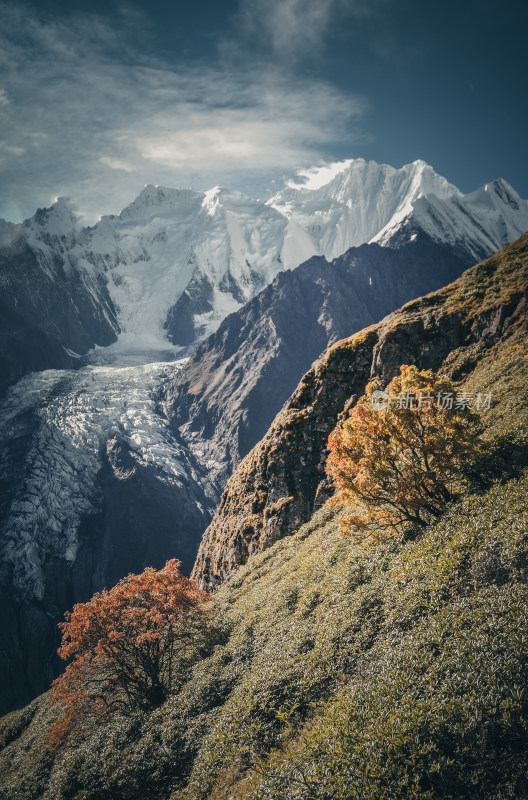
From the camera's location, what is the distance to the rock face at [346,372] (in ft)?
115

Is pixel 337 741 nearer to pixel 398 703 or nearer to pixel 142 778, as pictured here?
pixel 398 703

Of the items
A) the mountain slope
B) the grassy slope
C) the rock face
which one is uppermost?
the mountain slope

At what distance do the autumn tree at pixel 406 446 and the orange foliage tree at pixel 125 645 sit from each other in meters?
14.7

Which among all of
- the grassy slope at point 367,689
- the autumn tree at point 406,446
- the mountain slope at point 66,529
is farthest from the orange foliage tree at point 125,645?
the mountain slope at point 66,529

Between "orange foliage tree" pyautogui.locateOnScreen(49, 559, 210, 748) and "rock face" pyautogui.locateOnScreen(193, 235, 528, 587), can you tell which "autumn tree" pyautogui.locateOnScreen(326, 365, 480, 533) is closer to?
"orange foliage tree" pyautogui.locateOnScreen(49, 559, 210, 748)

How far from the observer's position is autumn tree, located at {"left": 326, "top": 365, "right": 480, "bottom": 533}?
1823 cm

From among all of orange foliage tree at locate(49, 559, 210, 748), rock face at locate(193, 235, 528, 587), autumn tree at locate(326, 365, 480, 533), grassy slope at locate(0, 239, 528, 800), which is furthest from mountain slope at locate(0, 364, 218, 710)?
autumn tree at locate(326, 365, 480, 533)

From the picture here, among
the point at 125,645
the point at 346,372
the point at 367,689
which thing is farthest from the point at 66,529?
the point at 367,689

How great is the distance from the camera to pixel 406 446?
18672 millimetres

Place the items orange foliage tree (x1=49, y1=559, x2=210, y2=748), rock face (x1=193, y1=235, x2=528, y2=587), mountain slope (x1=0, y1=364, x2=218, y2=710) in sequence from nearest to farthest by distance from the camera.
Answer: orange foliage tree (x1=49, y1=559, x2=210, y2=748) < rock face (x1=193, y1=235, x2=528, y2=587) < mountain slope (x1=0, y1=364, x2=218, y2=710)

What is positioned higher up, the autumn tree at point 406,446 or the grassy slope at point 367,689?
the autumn tree at point 406,446

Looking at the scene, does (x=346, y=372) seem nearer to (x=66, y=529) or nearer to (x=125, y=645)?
(x=125, y=645)

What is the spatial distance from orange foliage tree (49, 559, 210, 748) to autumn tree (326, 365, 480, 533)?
48.2 feet

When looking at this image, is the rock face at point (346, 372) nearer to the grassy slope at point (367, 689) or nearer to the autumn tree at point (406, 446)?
the grassy slope at point (367, 689)
